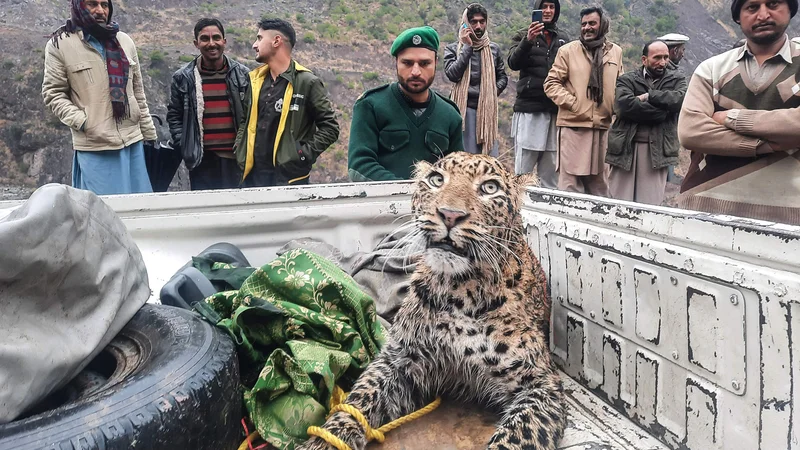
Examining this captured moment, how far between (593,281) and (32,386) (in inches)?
A: 78.3

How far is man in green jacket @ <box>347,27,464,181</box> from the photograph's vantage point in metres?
3.77

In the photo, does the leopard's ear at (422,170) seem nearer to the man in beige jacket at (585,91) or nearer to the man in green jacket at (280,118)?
the man in green jacket at (280,118)

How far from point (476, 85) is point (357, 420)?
542 cm

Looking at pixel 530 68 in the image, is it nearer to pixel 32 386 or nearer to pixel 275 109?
pixel 275 109

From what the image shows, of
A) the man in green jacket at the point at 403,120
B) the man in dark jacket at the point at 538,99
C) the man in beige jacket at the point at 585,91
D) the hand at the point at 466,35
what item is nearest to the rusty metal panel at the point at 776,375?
the man in green jacket at the point at 403,120

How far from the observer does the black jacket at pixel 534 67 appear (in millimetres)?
6441

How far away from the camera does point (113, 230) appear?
89.0 inches

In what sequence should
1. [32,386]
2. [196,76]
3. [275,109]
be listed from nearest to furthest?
[32,386], [275,109], [196,76]

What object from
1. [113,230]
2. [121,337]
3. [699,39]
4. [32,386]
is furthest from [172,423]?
[699,39]

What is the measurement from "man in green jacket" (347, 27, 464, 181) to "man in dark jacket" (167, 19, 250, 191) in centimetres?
182

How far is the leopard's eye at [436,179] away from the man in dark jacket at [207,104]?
324cm

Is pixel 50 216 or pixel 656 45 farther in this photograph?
pixel 656 45

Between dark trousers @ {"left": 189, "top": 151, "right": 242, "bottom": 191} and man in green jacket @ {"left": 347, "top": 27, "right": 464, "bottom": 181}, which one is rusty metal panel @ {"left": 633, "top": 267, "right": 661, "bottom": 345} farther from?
dark trousers @ {"left": 189, "top": 151, "right": 242, "bottom": 191}

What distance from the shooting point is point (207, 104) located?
17.3ft
